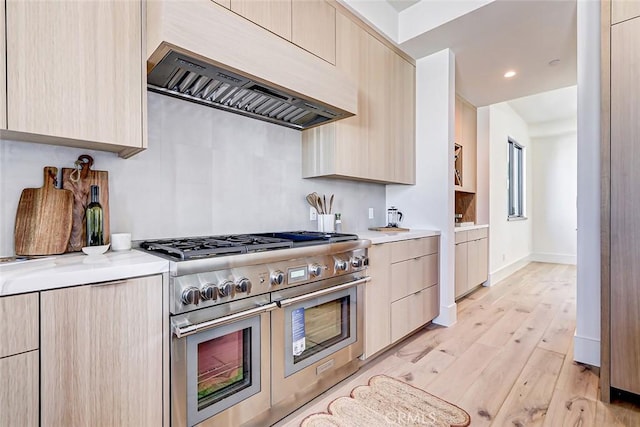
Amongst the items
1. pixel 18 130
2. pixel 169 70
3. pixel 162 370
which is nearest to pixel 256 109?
pixel 169 70

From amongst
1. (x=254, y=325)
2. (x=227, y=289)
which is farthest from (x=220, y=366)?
(x=227, y=289)

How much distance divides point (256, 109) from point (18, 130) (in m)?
1.23

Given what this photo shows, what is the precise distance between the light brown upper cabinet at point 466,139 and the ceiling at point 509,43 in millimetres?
458

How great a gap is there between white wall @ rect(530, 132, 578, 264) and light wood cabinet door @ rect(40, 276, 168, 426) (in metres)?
7.47

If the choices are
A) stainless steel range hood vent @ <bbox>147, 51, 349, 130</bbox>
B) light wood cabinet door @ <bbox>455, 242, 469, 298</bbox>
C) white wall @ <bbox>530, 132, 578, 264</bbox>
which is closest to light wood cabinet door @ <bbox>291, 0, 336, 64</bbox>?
stainless steel range hood vent @ <bbox>147, 51, 349, 130</bbox>

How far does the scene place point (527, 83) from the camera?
11.6 feet

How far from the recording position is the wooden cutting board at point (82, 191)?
142 centimetres

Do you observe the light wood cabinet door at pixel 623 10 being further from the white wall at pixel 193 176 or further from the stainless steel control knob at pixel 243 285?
the stainless steel control knob at pixel 243 285

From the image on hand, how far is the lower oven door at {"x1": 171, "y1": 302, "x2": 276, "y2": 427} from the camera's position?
122 centimetres

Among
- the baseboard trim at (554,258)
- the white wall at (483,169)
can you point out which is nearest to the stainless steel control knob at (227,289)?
the white wall at (483,169)

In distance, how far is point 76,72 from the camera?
119 cm

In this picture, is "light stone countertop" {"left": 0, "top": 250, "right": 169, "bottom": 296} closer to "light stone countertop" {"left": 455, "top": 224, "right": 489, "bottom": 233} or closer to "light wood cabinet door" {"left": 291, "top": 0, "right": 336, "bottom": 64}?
"light wood cabinet door" {"left": 291, "top": 0, "right": 336, "bottom": 64}

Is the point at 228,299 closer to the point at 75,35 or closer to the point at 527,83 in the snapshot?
the point at 75,35

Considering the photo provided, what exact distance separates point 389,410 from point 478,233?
3.02 meters
